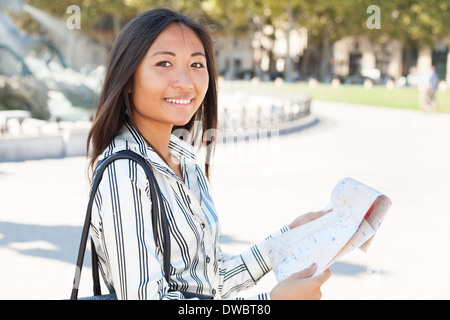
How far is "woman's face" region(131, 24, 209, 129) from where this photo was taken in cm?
170

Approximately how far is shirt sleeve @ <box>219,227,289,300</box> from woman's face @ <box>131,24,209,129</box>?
55cm

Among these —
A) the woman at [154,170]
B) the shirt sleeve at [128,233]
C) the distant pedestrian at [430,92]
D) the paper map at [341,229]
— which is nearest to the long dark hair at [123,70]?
the woman at [154,170]

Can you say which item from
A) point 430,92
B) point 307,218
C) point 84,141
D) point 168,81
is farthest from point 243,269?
point 430,92

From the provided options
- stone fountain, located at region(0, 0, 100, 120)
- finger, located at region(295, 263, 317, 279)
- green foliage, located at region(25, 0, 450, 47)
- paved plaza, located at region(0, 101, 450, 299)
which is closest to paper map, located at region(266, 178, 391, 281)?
finger, located at region(295, 263, 317, 279)

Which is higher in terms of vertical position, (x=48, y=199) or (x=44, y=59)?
(x=44, y=59)

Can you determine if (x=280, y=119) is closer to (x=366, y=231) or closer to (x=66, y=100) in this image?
(x=66, y=100)

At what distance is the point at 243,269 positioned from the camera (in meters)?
2.07

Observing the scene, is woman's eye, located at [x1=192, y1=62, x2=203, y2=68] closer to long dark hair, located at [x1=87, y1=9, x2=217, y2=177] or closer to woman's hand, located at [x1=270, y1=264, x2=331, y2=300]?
long dark hair, located at [x1=87, y1=9, x2=217, y2=177]

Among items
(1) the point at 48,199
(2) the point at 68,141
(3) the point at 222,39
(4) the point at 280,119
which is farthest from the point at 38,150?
(3) the point at 222,39

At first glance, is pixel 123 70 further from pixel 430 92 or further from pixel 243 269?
pixel 430 92

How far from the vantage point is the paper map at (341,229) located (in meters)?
1.66

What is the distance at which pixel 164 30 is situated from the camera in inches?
67.9

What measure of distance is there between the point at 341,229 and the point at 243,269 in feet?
1.57

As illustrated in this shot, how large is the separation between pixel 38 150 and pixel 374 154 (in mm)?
6318
